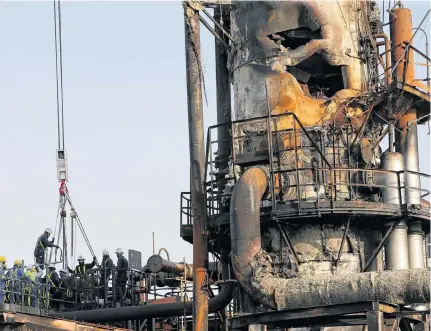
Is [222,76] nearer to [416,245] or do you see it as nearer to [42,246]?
[42,246]

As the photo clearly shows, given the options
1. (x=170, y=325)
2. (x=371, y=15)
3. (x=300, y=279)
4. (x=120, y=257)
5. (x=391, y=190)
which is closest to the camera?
(x=300, y=279)

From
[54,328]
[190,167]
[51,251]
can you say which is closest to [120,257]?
[51,251]

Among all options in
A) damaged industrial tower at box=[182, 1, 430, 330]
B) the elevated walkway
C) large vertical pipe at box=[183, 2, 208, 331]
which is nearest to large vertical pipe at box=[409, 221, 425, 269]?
damaged industrial tower at box=[182, 1, 430, 330]

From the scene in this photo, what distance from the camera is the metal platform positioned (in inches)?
1112

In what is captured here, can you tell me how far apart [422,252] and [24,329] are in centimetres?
1038

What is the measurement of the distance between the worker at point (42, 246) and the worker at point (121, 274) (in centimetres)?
221

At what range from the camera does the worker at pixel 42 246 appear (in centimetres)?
3853

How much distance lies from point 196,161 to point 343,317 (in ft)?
22.4

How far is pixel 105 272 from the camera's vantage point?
39094 millimetres

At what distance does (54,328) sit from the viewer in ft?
104

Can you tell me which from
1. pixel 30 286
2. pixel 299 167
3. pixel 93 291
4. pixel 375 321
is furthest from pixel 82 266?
pixel 375 321

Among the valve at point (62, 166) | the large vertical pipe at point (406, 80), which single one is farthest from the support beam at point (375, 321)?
the valve at point (62, 166)

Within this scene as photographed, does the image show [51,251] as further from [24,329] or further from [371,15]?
[371,15]

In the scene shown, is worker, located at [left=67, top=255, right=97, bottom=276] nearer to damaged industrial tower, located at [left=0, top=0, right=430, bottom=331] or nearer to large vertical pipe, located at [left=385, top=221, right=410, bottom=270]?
damaged industrial tower, located at [left=0, top=0, right=430, bottom=331]
